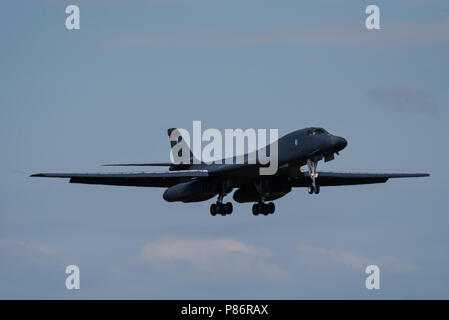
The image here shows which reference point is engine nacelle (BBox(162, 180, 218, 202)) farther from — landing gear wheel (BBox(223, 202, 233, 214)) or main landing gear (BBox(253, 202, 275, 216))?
main landing gear (BBox(253, 202, 275, 216))

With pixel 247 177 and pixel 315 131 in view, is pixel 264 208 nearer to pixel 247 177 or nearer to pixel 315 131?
pixel 247 177

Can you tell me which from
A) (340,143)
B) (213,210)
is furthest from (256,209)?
(340,143)

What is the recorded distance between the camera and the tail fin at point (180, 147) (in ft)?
244

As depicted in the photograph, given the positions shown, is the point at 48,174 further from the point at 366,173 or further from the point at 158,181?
the point at 366,173

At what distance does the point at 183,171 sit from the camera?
70.1m

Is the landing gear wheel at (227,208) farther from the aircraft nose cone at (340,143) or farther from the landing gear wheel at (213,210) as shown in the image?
the aircraft nose cone at (340,143)

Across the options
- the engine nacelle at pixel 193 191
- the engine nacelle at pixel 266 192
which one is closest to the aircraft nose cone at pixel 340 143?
the engine nacelle at pixel 266 192

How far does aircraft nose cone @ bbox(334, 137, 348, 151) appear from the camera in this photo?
62.6 metres

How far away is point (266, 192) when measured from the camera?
69438mm

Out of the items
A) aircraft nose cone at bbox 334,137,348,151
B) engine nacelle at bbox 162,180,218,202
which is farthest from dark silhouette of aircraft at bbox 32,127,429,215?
aircraft nose cone at bbox 334,137,348,151

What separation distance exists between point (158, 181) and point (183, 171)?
302 cm

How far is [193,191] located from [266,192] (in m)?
4.21
